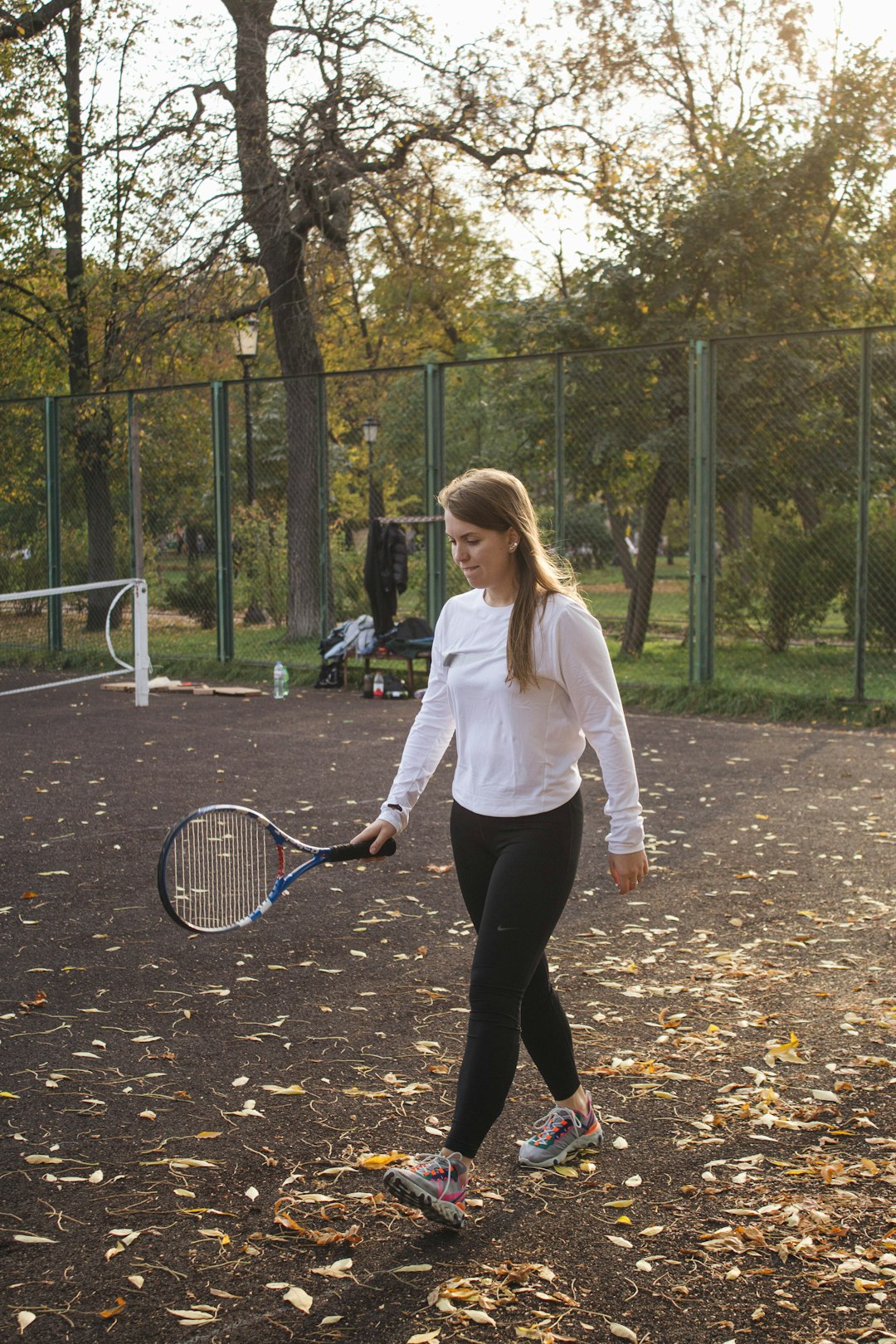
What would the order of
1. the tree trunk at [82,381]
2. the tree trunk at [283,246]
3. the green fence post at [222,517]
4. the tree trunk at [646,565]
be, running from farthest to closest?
the tree trunk at [82,381]
the tree trunk at [283,246]
the green fence post at [222,517]
the tree trunk at [646,565]

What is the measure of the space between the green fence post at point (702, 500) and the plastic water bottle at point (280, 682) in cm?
400

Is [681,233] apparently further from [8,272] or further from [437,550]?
[8,272]

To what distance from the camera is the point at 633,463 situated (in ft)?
51.4

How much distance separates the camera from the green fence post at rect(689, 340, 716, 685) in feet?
42.4

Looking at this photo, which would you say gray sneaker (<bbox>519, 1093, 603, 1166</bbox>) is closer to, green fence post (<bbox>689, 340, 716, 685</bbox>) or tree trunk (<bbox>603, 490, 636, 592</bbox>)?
green fence post (<bbox>689, 340, 716, 685</bbox>)

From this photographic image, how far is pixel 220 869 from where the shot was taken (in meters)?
4.21

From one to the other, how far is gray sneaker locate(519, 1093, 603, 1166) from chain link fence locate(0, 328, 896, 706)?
8637 millimetres

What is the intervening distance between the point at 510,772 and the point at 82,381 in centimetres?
1964

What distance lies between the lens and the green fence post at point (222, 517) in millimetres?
16375

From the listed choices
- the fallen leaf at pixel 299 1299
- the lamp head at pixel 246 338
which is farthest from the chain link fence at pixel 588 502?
the fallen leaf at pixel 299 1299

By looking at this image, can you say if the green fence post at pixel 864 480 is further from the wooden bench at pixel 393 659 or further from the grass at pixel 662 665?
the wooden bench at pixel 393 659

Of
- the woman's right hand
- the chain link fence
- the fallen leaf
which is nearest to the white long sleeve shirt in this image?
the woman's right hand

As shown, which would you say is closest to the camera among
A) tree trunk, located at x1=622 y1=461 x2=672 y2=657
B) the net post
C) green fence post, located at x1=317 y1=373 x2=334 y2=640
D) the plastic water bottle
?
the net post

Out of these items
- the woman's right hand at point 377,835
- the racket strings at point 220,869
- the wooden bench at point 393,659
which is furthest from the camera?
the wooden bench at point 393,659
